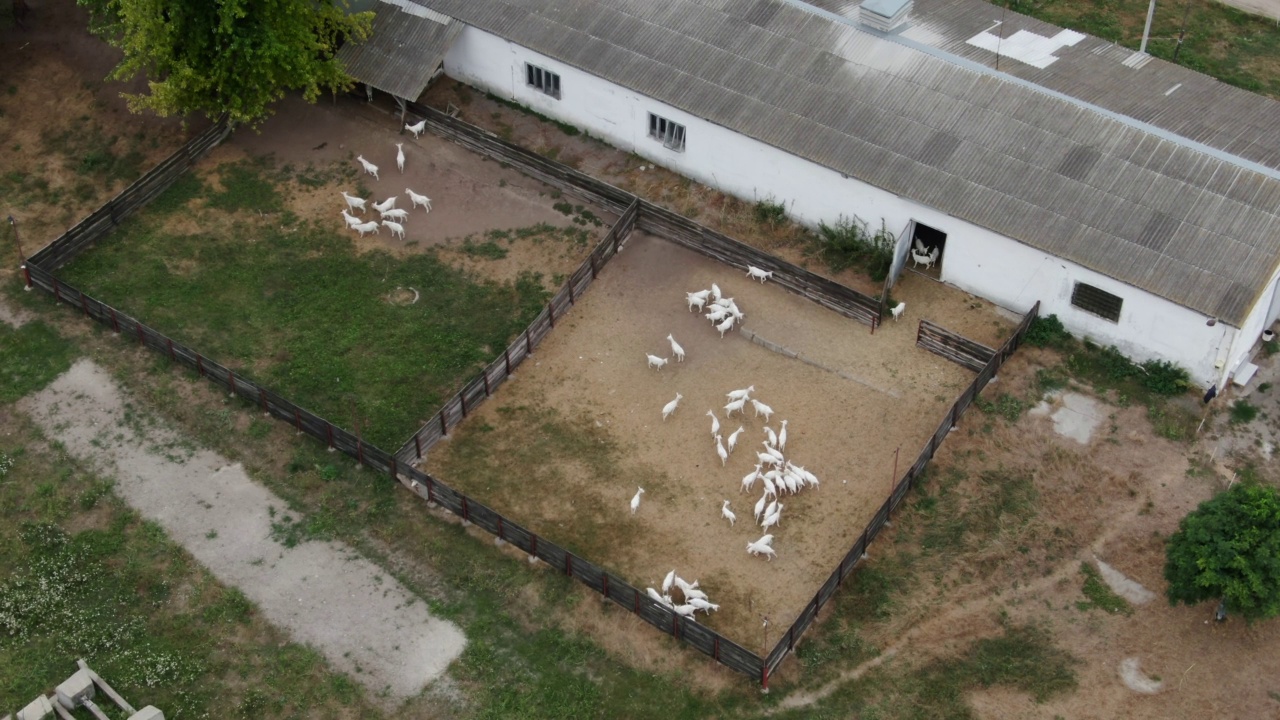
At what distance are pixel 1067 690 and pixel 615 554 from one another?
13.5m

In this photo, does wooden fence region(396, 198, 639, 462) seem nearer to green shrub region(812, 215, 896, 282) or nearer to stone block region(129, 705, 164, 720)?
green shrub region(812, 215, 896, 282)

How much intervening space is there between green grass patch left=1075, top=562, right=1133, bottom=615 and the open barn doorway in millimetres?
13303

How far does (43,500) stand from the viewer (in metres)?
45.6

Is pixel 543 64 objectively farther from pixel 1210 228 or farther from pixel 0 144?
pixel 1210 228

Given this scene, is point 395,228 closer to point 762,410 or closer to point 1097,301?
point 762,410

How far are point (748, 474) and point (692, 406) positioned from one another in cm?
352

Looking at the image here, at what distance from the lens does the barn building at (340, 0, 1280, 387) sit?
47.8 meters

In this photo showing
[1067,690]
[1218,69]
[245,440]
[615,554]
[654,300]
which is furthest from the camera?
[1218,69]

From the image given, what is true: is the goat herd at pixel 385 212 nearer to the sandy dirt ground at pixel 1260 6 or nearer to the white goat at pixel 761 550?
the white goat at pixel 761 550

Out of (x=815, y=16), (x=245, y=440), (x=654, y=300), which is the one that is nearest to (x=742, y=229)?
(x=654, y=300)

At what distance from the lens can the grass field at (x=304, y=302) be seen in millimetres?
49094

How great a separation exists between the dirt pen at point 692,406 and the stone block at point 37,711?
11.7m

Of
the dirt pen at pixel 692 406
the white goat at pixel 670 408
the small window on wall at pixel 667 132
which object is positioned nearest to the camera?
the dirt pen at pixel 692 406

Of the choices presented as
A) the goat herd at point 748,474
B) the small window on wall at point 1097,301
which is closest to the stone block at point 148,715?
the goat herd at point 748,474
